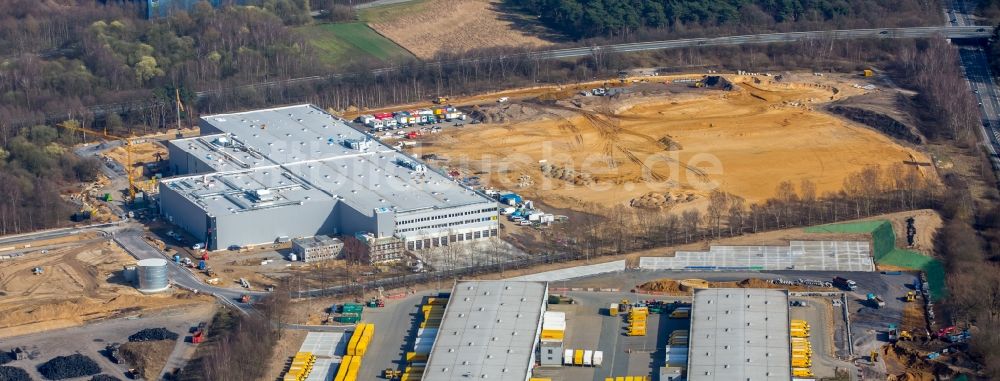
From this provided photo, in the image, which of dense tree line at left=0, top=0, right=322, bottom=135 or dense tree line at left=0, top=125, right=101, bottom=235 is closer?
dense tree line at left=0, top=125, right=101, bottom=235

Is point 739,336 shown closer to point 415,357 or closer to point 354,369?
point 415,357

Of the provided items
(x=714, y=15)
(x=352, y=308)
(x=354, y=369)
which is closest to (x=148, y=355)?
(x=354, y=369)

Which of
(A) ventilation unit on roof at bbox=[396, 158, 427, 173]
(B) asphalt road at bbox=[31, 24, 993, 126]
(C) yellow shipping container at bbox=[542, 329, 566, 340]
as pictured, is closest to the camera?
(C) yellow shipping container at bbox=[542, 329, 566, 340]

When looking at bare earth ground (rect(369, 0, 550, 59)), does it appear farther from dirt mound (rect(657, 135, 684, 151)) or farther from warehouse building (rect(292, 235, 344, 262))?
warehouse building (rect(292, 235, 344, 262))

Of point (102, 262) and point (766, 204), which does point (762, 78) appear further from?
point (102, 262)

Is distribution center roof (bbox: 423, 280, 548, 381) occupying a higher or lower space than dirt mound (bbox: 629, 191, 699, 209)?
lower

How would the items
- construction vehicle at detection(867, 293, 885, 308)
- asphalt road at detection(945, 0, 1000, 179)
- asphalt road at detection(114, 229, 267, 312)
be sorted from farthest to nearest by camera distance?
asphalt road at detection(945, 0, 1000, 179), asphalt road at detection(114, 229, 267, 312), construction vehicle at detection(867, 293, 885, 308)

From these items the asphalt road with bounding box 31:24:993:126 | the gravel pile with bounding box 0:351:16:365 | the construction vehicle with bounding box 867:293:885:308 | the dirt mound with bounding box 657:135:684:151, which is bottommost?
the construction vehicle with bounding box 867:293:885:308

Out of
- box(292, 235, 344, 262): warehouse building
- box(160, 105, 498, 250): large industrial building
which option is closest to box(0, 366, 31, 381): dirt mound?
box(160, 105, 498, 250): large industrial building
